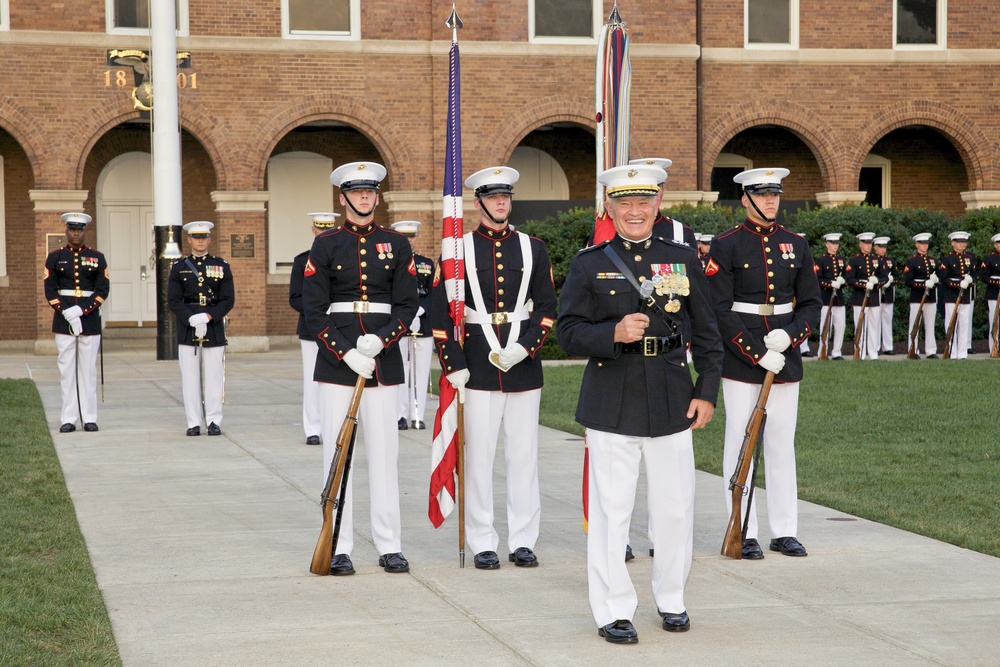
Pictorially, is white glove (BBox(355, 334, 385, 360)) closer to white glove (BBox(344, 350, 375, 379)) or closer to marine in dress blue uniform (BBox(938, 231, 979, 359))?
white glove (BBox(344, 350, 375, 379))

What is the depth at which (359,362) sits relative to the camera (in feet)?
22.4

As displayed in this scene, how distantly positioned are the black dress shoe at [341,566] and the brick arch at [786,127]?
19.4 meters

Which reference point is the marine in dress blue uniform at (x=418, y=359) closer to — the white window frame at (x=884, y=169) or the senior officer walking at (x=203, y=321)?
the senior officer walking at (x=203, y=321)

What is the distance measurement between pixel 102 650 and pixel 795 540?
3887mm

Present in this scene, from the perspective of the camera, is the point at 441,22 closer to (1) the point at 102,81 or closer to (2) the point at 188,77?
(2) the point at 188,77

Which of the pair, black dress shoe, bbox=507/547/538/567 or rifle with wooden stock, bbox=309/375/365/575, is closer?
rifle with wooden stock, bbox=309/375/365/575

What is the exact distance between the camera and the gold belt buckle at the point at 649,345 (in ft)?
18.6

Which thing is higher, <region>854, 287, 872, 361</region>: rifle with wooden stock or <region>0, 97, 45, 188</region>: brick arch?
<region>0, 97, 45, 188</region>: brick arch

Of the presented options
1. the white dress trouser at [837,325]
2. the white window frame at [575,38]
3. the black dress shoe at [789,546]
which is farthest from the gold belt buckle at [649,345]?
the white window frame at [575,38]

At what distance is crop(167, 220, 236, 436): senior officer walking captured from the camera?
41.1 ft

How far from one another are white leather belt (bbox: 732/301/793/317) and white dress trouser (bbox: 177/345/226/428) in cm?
678

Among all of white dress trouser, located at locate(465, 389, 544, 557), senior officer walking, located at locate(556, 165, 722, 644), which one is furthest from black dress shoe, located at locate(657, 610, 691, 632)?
white dress trouser, located at locate(465, 389, 544, 557)

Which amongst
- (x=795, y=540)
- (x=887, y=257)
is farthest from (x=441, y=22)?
(x=795, y=540)

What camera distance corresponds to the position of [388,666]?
5238mm
